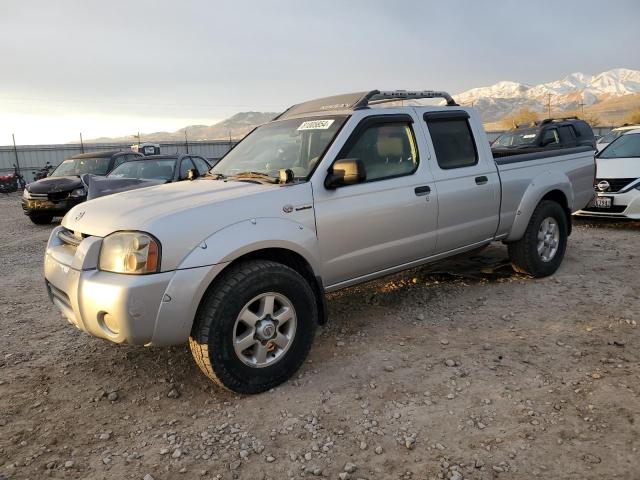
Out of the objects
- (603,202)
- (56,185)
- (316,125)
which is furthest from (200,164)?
(603,202)

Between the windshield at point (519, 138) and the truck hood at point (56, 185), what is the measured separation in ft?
34.3

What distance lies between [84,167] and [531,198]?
33.2 feet

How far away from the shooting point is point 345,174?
10.7 ft

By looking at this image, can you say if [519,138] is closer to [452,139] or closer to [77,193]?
[452,139]

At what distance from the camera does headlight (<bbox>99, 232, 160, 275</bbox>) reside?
265cm

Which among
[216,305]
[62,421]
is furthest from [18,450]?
[216,305]

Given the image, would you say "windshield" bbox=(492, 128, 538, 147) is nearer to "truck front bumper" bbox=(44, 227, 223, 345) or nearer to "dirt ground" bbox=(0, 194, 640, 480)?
"dirt ground" bbox=(0, 194, 640, 480)

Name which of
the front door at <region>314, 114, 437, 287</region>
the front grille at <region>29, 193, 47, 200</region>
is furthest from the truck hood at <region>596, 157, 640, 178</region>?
the front grille at <region>29, 193, 47, 200</region>

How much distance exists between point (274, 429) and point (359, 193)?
1726 millimetres

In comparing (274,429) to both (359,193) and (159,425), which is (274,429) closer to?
(159,425)

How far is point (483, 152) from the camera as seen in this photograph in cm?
455

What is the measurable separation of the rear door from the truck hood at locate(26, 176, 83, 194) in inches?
343

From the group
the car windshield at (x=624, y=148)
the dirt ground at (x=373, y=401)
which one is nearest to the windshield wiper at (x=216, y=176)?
the dirt ground at (x=373, y=401)

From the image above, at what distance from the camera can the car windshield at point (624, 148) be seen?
8453 mm
